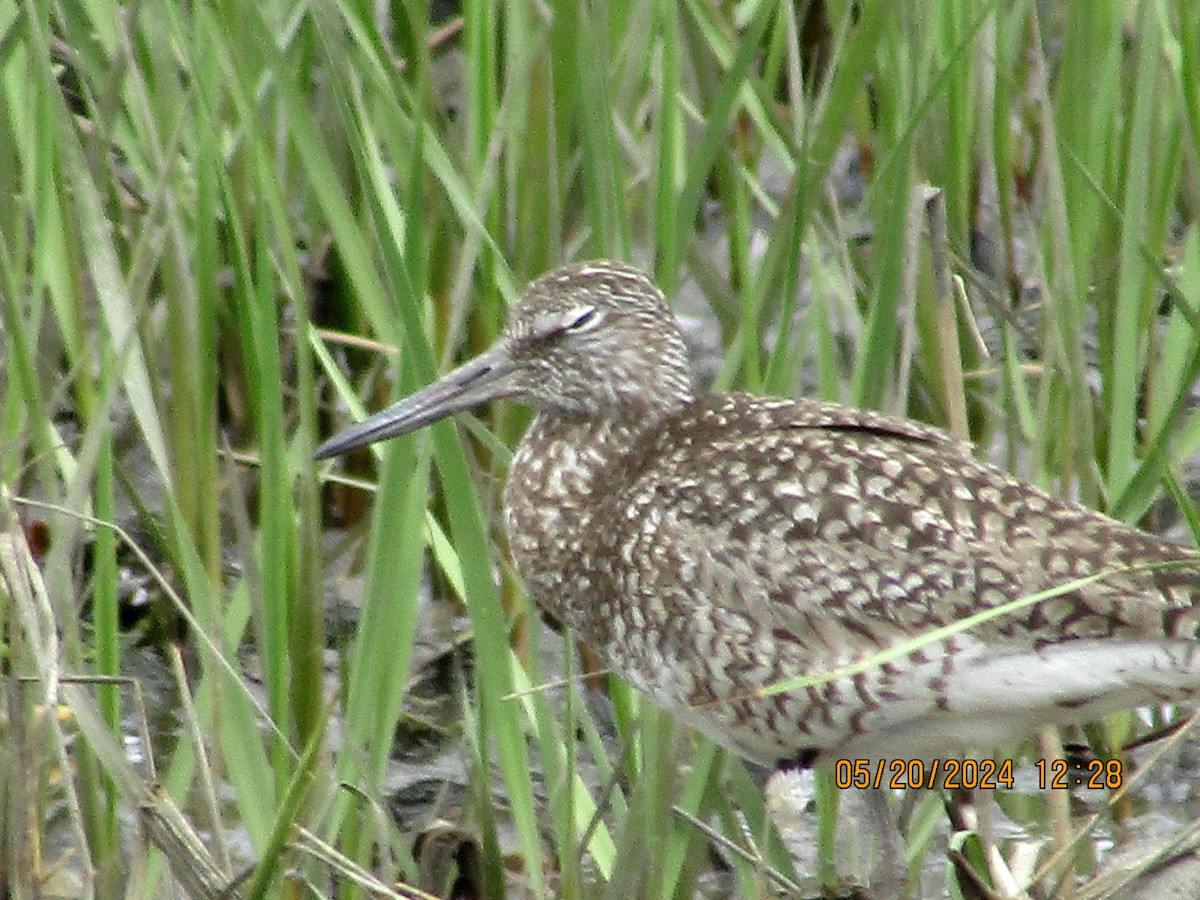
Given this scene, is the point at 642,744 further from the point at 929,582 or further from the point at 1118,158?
the point at 1118,158

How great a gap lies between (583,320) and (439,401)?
0.30m

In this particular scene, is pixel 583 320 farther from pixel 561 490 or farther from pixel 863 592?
pixel 863 592

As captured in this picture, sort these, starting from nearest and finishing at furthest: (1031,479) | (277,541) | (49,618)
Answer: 1. (49,618)
2. (277,541)
3. (1031,479)

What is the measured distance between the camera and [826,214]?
4.31 metres

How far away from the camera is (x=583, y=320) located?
149 inches

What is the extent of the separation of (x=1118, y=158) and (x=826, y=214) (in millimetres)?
587

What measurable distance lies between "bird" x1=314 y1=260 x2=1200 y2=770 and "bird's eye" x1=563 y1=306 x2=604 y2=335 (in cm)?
8

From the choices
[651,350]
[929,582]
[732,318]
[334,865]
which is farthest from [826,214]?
[334,865]

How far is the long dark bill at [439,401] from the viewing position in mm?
3625
